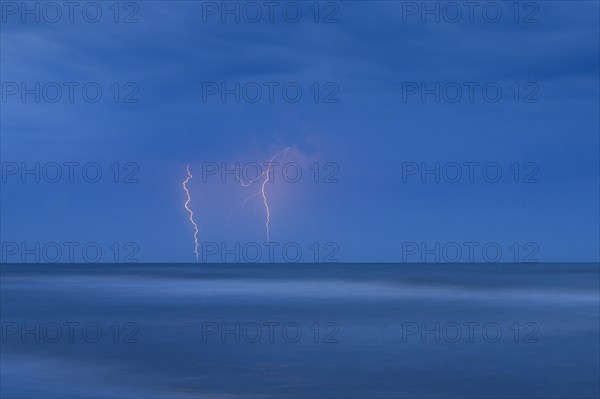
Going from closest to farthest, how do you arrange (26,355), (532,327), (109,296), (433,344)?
(26,355), (433,344), (532,327), (109,296)

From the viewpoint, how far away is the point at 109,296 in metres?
23.2

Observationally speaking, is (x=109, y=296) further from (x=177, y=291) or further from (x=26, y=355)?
(x=26, y=355)

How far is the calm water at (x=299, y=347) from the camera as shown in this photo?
9.11 meters

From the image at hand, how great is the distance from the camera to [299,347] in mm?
12156

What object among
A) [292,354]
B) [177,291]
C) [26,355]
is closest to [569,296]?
[177,291]

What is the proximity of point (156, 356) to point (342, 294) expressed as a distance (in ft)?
44.2

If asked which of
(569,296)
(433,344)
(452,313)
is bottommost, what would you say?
(433,344)

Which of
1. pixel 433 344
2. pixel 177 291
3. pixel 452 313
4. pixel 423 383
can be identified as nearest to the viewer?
pixel 423 383

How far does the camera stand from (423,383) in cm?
941

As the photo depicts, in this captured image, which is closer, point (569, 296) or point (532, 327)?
point (532, 327)

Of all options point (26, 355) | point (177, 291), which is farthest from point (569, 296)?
point (26, 355)

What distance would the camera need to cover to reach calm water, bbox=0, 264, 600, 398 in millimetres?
9109

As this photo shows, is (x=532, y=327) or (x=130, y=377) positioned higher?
(x=532, y=327)

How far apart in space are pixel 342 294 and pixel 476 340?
11.4m
